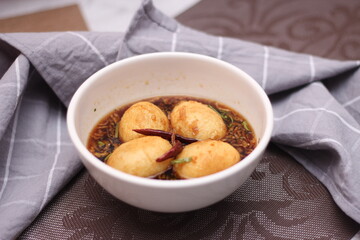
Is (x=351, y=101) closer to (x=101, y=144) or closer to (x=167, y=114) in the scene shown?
(x=167, y=114)

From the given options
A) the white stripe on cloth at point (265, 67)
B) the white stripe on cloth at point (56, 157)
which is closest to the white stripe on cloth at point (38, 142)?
the white stripe on cloth at point (56, 157)

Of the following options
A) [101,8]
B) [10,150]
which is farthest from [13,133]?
[101,8]

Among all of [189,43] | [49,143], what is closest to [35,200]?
[49,143]

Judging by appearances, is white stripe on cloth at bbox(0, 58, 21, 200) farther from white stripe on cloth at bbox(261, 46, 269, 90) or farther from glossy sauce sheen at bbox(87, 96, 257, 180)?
white stripe on cloth at bbox(261, 46, 269, 90)

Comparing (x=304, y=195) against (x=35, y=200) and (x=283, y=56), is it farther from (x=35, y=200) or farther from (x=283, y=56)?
(x=35, y=200)

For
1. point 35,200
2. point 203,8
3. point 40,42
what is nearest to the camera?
point 35,200
